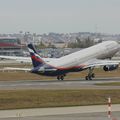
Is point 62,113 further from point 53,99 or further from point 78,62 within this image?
point 78,62

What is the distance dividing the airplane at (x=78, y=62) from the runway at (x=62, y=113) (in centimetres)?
2986

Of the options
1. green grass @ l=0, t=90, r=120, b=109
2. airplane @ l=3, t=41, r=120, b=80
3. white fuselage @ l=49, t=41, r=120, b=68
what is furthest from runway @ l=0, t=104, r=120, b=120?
white fuselage @ l=49, t=41, r=120, b=68

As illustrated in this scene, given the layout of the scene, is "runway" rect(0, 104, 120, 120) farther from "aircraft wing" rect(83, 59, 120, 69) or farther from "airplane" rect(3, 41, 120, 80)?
"aircraft wing" rect(83, 59, 120, 69)

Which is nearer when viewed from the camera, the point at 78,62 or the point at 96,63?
the point at 78,62

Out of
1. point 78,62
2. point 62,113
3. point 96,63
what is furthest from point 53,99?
point 96,63

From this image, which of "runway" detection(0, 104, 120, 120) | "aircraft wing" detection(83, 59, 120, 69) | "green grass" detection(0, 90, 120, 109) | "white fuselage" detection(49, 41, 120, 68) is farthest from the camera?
"aircraft wing" detection(83, 59, 120, 69)

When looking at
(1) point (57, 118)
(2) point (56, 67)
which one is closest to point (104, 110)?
(1) point (57, 118)

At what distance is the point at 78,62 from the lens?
65.4 metres

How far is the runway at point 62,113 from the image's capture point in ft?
89.9

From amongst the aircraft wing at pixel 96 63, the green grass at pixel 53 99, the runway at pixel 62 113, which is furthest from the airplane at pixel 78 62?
the runway at pixel 62 113

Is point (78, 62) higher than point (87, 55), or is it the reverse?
point (87, 55)

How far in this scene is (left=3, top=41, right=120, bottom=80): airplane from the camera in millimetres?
61781

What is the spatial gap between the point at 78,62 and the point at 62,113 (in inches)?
1434

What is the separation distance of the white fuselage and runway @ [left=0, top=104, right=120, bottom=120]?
105ft
